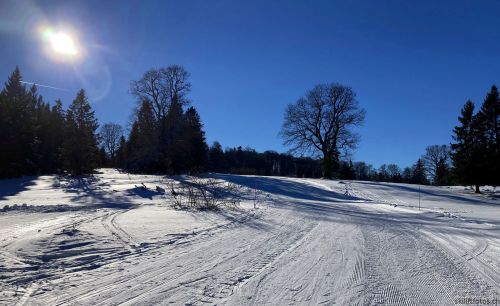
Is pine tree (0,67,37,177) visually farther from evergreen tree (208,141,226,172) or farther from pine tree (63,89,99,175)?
evergreen tree (208,141,226,172)

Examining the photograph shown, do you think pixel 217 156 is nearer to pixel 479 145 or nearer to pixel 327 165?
pixel 327 165

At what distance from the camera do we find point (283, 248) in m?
7.75

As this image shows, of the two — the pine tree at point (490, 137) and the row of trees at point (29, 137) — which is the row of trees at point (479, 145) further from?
the row of trees at point (29, 137)

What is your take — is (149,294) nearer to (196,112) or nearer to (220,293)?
(220,293)

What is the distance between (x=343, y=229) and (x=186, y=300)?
6.98 meters

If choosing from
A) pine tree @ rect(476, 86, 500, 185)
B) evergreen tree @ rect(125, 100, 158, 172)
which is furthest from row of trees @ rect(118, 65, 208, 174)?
pine tree @ rect(476, 86, 500, 185)

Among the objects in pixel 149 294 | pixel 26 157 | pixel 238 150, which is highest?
pixel 238 150

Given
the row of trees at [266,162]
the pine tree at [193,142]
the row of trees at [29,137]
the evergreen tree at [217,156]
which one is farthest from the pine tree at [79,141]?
the row of trees at [266,162]

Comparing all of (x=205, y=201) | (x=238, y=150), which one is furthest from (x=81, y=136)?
(x=238, y=150)

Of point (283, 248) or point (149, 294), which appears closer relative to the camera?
point (149, 294)

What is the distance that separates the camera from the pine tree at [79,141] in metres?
35.4

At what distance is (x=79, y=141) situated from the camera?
35781 millimetres

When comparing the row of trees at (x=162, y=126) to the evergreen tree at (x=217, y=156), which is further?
the evergreen tree at (x=217, y=156)

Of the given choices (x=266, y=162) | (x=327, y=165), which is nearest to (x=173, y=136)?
(x=327, y=165)
